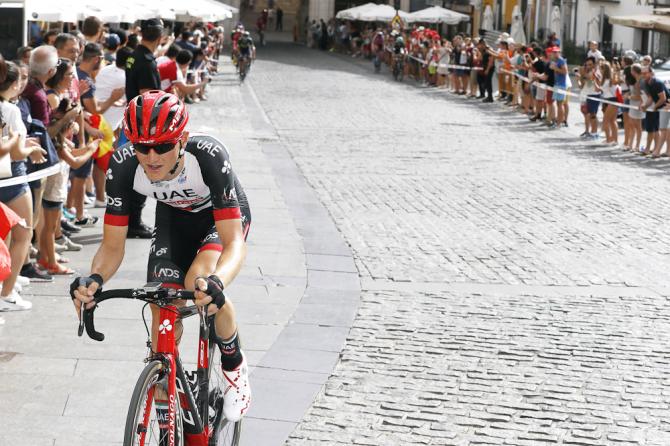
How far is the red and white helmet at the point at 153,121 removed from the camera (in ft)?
15.3

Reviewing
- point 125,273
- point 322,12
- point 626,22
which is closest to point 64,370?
→ point 125,273

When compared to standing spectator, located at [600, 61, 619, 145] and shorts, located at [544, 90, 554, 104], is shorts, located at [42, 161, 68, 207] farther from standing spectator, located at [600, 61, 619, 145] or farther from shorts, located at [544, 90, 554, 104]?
shorts, located at [544, 90, 554, 104]

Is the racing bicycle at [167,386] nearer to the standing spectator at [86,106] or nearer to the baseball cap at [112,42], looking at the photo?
the standing spectator at [86,106]

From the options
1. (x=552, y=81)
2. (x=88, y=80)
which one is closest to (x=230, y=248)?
(x=88, y=80)

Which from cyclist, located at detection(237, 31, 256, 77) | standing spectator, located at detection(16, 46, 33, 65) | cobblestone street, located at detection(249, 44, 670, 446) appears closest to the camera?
cobblestone street, located at detection(249, 44, 670, 446)

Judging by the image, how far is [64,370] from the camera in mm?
7070

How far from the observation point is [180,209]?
539 cm

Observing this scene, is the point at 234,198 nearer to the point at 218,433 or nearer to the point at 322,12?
the point at 218,433

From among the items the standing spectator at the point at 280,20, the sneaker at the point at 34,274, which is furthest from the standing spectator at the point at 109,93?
the standing spectator at the point at 280,20

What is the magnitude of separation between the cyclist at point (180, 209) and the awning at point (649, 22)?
33329 millimetres

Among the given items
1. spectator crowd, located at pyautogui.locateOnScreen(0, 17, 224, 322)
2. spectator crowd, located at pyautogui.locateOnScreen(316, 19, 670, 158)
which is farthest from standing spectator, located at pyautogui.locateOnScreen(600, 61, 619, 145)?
spectator crowd, located at pyautogui.locateOnScreen(0, 17, 224, 322)

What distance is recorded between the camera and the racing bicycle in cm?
447

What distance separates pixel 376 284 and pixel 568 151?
11.6 meters

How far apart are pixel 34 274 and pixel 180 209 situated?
4.55 m
